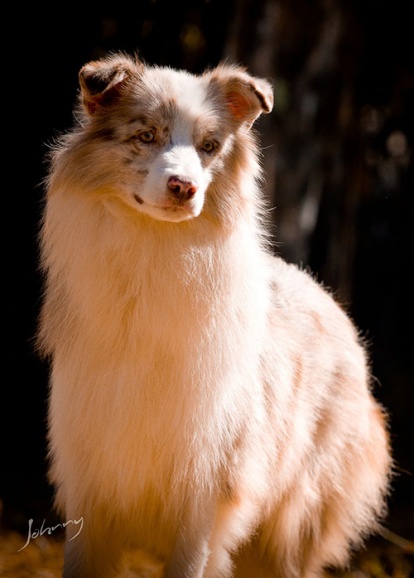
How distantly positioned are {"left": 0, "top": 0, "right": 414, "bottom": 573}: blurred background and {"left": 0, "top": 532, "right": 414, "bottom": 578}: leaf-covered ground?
23 centimetres

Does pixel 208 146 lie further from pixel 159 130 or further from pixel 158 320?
pixel 158 320

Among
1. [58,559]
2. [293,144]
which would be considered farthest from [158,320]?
[293,144]

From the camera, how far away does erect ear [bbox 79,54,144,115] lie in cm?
401

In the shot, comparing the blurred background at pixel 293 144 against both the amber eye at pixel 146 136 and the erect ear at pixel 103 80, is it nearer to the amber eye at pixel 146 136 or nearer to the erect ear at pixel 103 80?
the erect ear at pixel 103 80

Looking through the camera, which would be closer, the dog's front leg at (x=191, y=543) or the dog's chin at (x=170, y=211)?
the dog's chin at (x=170, y=211)

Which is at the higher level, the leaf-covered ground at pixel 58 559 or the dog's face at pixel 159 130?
the dog's face at pixel 159 130

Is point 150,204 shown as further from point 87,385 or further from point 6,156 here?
point 6,156

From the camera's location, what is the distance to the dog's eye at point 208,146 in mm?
4125

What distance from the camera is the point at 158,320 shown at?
403cm

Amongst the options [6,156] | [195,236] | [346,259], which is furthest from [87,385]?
[346,259]

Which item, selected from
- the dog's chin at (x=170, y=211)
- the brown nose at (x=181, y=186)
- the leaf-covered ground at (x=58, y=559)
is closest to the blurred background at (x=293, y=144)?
the leaf-covered ground at (x=58, y=559)

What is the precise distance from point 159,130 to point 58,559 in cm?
330

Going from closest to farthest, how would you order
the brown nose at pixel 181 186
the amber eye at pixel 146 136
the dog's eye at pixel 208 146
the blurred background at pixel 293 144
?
the brown nose at pixel 181 186
the amber eye at pixel 146 136
the dog's eye at pixel 208 146
the blurred background at pixel 293 144

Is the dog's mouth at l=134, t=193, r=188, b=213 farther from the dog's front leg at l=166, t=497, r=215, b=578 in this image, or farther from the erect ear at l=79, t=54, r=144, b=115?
the dog's front leg at l=166, t=497, r=215, b=578
